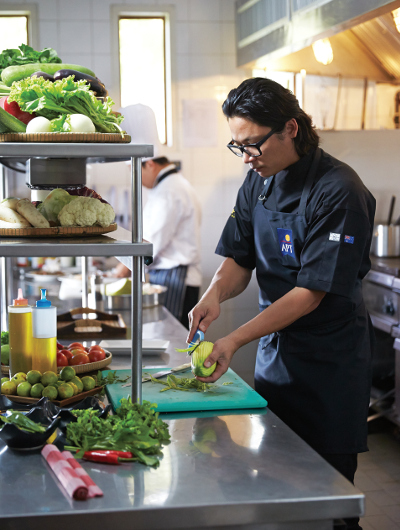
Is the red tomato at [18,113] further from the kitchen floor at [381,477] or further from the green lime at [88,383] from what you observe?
the kitchen floor at [381,477]

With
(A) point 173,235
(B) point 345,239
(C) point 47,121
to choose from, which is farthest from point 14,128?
(A) point 173,235

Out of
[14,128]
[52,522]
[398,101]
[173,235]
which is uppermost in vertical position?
[398,101]

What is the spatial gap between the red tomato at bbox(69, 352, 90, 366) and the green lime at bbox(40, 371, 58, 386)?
0.22 m

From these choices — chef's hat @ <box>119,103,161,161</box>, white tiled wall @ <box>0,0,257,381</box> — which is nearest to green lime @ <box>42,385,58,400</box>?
chef's hat @ <box>119,103,161,161</box>

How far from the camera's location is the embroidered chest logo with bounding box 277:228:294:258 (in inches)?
76.5

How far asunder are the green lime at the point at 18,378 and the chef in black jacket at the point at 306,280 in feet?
1.64

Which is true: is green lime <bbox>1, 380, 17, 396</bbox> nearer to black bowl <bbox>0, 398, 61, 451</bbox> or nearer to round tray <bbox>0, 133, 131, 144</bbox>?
black bowl <bbox>0, 398, 61, 451</bbox>

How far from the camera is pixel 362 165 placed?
462cm

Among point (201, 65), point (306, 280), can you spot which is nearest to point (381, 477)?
point (306, 280)

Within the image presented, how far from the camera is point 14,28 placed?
500 centimetres

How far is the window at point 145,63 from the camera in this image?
16.6 feet

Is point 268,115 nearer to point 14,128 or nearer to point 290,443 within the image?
point 14,128

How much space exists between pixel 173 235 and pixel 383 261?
1349 mm

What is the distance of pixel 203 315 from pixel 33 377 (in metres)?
0.57
